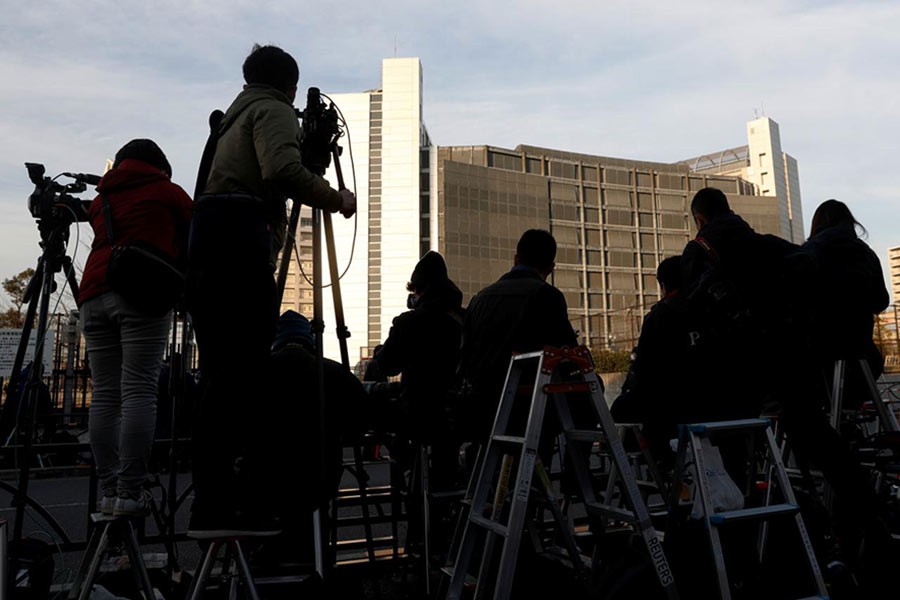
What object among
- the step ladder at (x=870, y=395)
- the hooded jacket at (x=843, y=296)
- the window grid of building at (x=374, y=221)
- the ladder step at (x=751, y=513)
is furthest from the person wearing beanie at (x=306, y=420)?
the window grid of building at (x=374, y=221)

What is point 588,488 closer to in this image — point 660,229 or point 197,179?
point 197,179

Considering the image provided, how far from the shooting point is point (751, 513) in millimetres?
2432

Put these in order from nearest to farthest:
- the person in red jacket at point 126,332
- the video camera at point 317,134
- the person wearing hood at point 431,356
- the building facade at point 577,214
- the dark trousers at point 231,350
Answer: the dark trousers at point 231,350 < the person in red jacket at point 126,332 < the video camera at point 317,134 < the person wearing hood at point 431,356 < the building facade at point 577,214

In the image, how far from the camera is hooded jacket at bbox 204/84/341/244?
2547mm

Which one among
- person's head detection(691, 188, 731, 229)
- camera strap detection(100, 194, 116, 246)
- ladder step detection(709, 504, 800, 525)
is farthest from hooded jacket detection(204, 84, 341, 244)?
person's head detection(691, 188, 731, 229)

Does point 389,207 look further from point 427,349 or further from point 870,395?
point 870,395

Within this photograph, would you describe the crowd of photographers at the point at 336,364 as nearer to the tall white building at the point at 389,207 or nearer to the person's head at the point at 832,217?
the person's head at the point at 832,217

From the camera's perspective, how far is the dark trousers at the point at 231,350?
224 centimetres

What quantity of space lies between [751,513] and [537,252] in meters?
1.95

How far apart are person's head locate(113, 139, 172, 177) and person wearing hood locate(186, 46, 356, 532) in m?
0.57

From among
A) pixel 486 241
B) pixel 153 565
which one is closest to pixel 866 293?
pixel 153 565

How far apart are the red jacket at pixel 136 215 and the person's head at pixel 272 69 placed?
2.19 ft

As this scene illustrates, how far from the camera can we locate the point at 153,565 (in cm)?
330

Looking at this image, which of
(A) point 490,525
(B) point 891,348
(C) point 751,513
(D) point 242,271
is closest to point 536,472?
(A) point 490,525
